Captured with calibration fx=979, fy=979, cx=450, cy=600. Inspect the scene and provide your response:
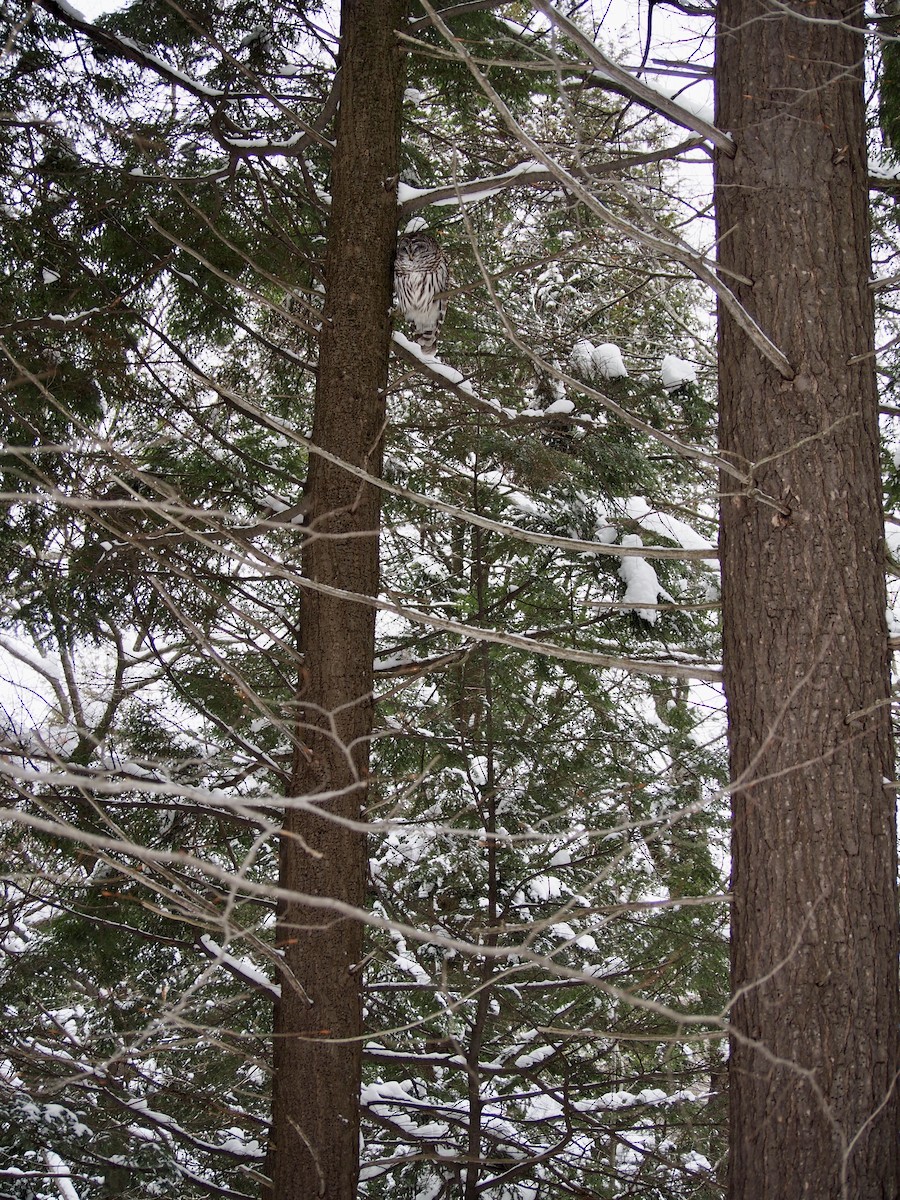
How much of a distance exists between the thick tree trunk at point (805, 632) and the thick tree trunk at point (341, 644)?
51.1 inches

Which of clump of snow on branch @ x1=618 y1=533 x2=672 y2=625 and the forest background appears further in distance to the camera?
clump of snow on branch @ x1=618 y1=533 x2=672 y2=625

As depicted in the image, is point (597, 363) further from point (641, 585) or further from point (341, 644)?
point (341, 644)

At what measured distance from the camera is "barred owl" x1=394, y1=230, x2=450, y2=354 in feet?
13.9

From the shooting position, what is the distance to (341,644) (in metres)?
3.64

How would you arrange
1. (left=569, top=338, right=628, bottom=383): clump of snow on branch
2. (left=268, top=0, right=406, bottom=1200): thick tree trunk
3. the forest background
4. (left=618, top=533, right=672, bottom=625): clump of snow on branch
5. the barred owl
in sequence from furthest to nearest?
(left=569, top=338, right=628, bottom=383): clump of snow on branch
(left=618, top=533, right=672, bottom=625): clump of snow on branch
the barred owl
(left=268, top=0, right=406, bottom=1200): thick tree trunk
the forest background

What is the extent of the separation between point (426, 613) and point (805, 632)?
2.17 meters

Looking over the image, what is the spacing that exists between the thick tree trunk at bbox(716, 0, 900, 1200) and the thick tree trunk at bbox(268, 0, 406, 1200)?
130cm

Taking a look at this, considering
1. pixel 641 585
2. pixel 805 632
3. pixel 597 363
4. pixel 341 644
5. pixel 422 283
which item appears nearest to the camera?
pixel 805 632

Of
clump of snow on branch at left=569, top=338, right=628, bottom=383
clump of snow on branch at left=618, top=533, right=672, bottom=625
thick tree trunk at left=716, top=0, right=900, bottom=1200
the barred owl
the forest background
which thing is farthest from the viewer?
clump of snow on branch at left=569, top=338, right=628, bottom=383

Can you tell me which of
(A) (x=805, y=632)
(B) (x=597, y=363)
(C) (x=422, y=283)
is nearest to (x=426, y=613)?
(C) (x=422, y=283)

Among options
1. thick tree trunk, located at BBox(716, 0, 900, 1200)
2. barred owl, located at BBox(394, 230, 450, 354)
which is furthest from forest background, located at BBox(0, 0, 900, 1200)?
barred owl, located at BBox(394, 230, 450, 354)

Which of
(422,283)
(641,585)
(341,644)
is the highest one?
(422,283)

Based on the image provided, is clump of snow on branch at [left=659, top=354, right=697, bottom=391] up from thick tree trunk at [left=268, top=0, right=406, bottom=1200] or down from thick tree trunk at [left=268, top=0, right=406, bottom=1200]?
up

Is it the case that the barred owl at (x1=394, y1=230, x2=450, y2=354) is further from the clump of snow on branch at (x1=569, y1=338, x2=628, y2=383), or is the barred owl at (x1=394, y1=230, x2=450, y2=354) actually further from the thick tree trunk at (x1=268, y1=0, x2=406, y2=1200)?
the clump of snow on branch at (x1=569, y1=338, x2=628, y2=383)
